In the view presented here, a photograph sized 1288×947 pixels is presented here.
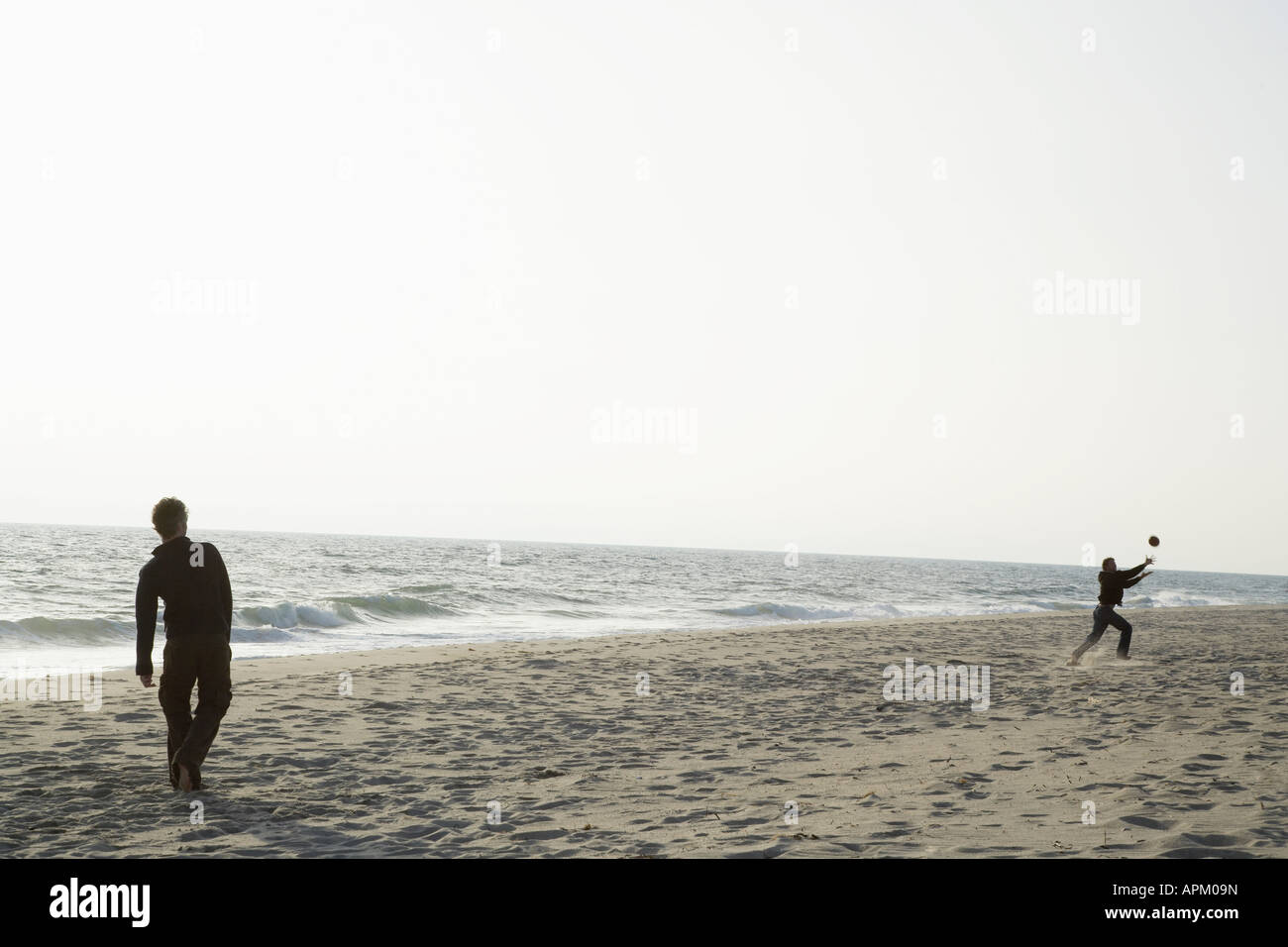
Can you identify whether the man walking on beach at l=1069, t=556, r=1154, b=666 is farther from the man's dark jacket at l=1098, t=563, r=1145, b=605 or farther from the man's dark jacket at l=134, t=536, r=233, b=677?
the man's dark jacket at l=134, t=536, r=233, b=677

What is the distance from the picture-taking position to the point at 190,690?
20.4 feet

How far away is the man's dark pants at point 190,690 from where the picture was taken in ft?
20.2

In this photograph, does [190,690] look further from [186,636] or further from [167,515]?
[167,515]

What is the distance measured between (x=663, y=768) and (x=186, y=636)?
350cm

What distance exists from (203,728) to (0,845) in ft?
4.55

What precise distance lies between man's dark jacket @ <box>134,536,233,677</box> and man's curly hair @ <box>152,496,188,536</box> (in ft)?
0.26

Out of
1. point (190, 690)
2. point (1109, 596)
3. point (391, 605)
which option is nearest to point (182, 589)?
point (190, 690)

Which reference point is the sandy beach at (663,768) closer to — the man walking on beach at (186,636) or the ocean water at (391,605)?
the man walking on beach at (186,636)

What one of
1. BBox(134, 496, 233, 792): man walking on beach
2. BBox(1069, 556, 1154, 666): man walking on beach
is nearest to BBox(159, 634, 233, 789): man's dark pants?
BBox(134, 496, 233, 792): man walking on beach

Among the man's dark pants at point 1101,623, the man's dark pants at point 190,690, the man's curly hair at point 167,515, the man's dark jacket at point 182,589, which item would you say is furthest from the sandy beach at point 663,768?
the man's curly hair at point 167,515
